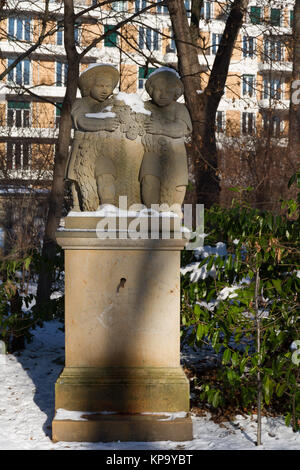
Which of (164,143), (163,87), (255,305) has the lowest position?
(255,305)

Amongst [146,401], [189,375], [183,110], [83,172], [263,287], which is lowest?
[189,375]

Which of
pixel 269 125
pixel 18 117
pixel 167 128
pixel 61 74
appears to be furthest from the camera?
pixel 18 117

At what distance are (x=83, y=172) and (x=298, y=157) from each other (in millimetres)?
7294

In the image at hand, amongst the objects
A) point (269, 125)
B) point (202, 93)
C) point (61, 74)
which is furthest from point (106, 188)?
point (61, 74)

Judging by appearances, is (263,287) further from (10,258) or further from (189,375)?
(10,258)

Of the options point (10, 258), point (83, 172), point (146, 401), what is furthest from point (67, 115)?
point (146, 401)

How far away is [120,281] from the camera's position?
4051 mm

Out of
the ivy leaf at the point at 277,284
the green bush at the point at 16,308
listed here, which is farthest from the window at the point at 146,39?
the ivy leaf at the point at 277,284

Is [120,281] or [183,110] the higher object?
[183,110]

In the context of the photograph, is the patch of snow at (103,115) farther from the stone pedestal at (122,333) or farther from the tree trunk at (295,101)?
the tree trunk at (295,101)

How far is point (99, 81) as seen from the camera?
13.8ft

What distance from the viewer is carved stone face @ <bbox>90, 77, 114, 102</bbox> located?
4.19m

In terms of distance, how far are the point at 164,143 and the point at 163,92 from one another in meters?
0.41

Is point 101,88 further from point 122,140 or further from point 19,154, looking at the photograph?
point 19,154
